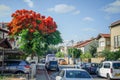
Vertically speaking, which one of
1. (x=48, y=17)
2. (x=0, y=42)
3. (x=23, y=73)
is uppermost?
(x=48, y=17)

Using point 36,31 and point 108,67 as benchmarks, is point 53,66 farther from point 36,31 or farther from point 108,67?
point 108,67

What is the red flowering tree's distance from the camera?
4341cm

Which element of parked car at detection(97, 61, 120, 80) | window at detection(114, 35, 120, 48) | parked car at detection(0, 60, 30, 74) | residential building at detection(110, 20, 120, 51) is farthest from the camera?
window at detection(114, 35, 120, 48)

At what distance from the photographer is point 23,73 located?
30031 mm

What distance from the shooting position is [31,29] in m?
43.3

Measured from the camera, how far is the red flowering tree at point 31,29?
1709 inches

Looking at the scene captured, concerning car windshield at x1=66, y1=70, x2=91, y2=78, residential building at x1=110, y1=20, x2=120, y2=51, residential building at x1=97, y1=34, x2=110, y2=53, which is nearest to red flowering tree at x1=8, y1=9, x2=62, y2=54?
residential building at x1=110, y1=20, x2=120, y2=51

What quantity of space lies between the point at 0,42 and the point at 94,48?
4614 centimetres

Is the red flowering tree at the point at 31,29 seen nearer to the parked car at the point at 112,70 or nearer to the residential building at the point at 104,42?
the parked car at the point at 112,70

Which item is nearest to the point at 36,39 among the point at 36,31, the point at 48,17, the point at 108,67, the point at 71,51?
the point at 36,31

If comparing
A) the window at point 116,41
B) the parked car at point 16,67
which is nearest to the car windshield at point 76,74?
the parked car at point 16,67

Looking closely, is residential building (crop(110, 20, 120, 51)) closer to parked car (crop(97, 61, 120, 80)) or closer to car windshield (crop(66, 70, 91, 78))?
parked car (crop(97, 61, 120, 80))

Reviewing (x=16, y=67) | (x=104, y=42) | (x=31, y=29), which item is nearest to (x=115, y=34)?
(x=104, y=42)

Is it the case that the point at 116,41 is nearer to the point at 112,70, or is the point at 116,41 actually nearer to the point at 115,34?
the point at 115,34
